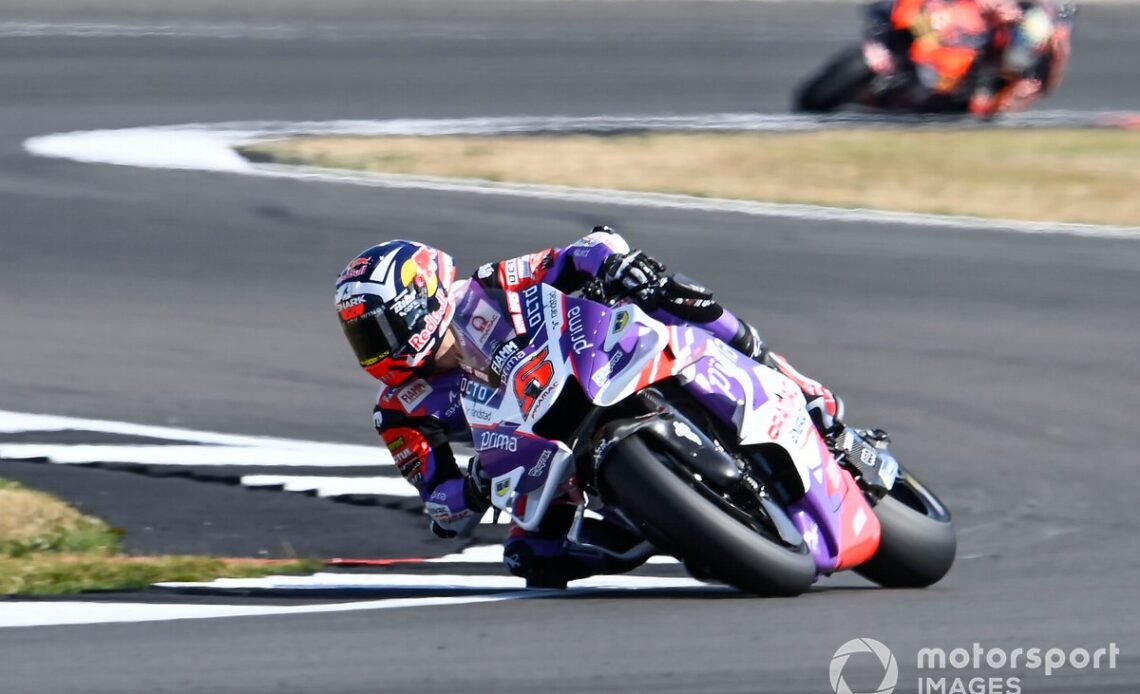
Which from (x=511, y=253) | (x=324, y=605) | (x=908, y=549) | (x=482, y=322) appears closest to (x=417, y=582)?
(x=324, y=605)

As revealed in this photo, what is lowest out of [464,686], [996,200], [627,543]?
[996,200]

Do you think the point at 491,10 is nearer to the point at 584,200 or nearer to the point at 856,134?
the point at 856,134

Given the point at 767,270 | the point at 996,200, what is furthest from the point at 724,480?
the point at 996,200

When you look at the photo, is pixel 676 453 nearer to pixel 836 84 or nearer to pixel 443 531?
pixel 443 531

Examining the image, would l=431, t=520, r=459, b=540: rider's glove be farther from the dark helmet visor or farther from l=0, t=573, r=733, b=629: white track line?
the dark helmet visor

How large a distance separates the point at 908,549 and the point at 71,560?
10.1 feet

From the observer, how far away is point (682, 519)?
5398 mm

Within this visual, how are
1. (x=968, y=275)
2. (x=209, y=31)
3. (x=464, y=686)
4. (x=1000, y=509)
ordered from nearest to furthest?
1. (x=464, y=686)
2. (x=1000, y=509)
3. (x=968, y=275)
4. (x=209, y=31)

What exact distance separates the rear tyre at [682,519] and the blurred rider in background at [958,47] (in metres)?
11.9

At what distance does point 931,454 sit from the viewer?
8609 millimetres

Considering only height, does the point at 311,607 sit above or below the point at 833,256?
above

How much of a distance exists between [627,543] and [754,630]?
3.42 feet

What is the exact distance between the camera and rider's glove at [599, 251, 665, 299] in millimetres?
6590

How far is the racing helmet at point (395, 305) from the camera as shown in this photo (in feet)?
20.3
